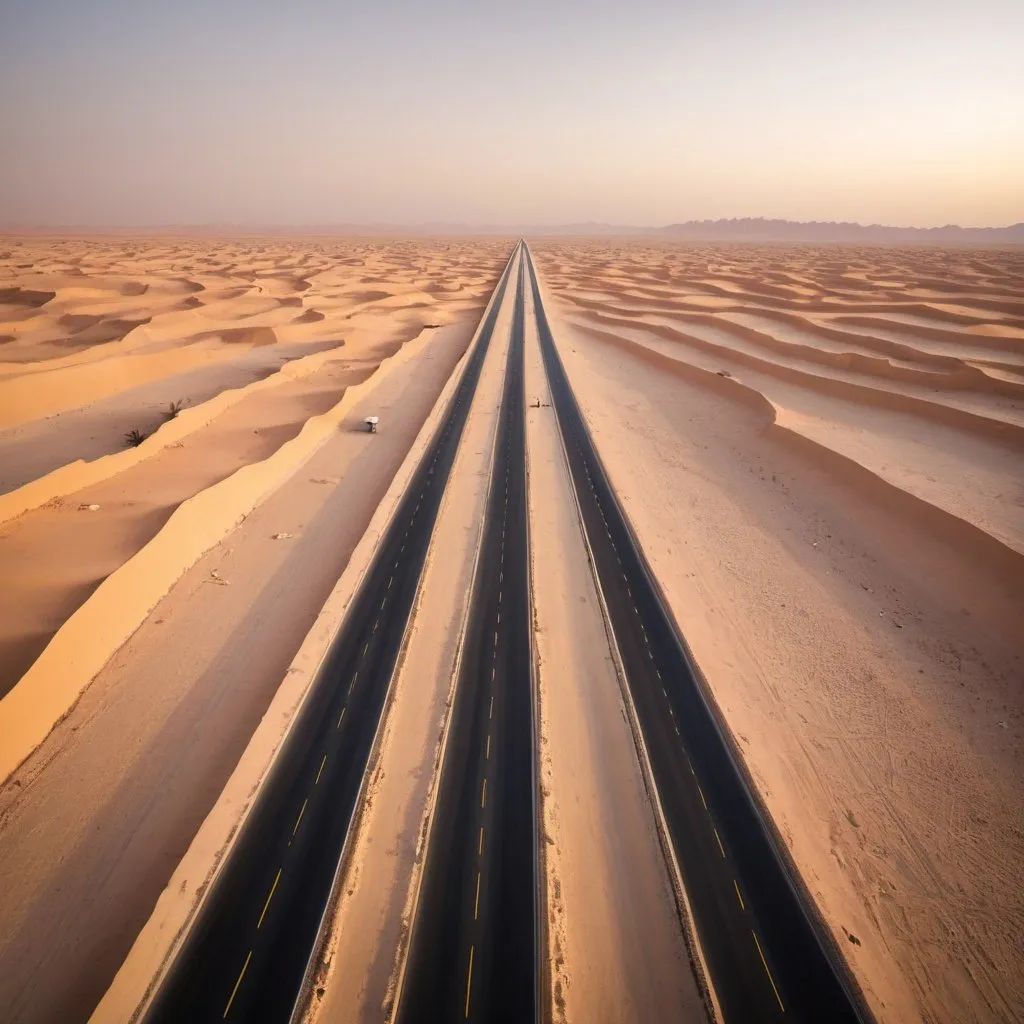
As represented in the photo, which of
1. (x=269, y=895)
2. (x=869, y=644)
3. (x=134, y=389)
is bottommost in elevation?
(x=269, y=895)

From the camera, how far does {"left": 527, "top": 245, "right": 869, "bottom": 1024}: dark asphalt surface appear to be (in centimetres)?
1127

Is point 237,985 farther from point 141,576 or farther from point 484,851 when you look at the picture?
point 141,576

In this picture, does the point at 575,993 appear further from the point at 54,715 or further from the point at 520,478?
the point at 520,478

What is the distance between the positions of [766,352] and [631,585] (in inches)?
1514

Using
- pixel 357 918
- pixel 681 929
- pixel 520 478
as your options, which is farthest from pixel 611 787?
pixel 520 478

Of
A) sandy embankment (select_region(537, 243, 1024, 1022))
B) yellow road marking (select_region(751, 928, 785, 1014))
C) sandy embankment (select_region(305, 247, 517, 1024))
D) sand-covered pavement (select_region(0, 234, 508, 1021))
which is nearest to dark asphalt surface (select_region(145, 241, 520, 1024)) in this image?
sandy embankment (select_region(305, 247, 517, 1024))

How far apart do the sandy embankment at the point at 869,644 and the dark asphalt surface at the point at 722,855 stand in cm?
62

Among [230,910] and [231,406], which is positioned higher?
[231,406]

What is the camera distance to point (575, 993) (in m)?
11.2

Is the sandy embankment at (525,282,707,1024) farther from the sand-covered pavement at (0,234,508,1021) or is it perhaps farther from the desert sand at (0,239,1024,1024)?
the sand-covered pavement at (0,234,508,1021)

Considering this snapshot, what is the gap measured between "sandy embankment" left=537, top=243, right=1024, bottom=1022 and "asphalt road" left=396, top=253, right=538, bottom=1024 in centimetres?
635

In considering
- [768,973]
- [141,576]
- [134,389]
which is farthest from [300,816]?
[134,389]

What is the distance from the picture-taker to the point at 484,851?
1349 centimetres

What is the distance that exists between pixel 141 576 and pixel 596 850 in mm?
17998
